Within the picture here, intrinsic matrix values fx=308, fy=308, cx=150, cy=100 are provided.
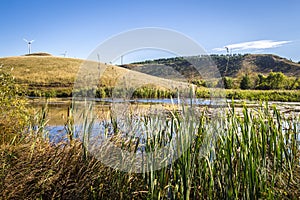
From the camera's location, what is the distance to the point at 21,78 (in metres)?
39.4

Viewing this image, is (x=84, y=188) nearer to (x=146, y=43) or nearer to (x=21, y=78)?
(x=146, y=43)

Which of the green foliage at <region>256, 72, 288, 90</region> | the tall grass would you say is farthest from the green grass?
the green foliage at <region>256, 72, 288, 90</region>

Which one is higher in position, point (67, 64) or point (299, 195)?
point (67, 64)

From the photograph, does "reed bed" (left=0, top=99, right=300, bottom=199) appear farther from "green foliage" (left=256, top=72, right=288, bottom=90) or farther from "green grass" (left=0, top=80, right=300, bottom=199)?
"green foliage" (left=256, top=72, right=288, bottom=90)

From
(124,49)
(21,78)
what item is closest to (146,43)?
(124,49)

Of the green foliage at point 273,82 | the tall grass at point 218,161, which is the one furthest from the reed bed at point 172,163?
the green foliage at point 273,82

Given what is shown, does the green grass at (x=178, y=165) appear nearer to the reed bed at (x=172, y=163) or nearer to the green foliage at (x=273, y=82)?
the reed bed at (x=172, y=163)

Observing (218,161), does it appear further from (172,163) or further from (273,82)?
(273,82)

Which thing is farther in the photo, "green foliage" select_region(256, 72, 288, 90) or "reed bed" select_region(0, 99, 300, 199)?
"green foliage" select_region(256, 72, 288, 90)

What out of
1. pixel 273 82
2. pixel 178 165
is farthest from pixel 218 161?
pixel 273 82

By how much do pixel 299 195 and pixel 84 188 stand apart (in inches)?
87.6

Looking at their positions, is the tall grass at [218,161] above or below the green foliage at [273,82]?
below

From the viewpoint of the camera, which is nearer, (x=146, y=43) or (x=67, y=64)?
(x=146, y=43)

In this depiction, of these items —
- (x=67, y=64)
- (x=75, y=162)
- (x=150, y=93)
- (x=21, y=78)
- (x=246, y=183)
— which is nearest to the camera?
(x=246, y=183)
